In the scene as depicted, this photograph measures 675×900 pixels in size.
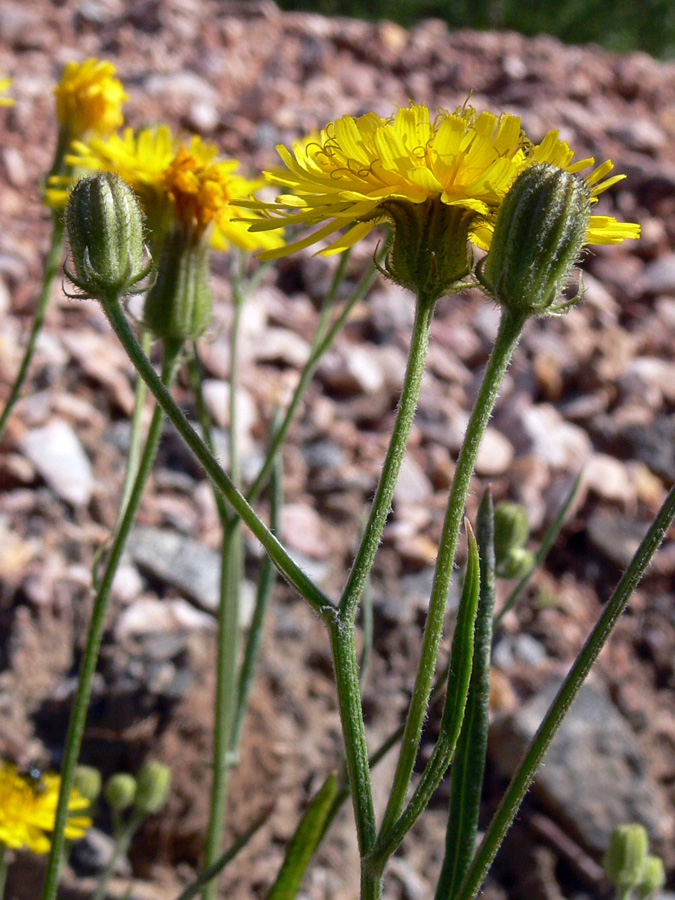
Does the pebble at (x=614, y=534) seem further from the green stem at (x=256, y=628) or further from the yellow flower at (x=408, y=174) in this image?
the yellow flower at (x=408, y=174)

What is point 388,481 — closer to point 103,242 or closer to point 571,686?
point 571,686

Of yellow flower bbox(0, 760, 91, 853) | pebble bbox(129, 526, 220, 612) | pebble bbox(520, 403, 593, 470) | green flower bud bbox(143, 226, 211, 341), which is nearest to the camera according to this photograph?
green flower bud bbox(143, 226, 211, 341)

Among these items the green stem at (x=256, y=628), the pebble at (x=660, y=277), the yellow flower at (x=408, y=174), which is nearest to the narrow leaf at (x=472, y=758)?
the yellow flower at (x=408, y=174)

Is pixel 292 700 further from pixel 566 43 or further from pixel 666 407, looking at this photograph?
pixel 566 43

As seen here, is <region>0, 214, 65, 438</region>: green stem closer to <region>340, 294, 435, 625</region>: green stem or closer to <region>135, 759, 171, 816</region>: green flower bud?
<region>135, 759, 171, 816</region>: green flower bud

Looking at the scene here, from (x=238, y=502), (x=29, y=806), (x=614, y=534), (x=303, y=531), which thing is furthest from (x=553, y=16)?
(x=238, y=502)

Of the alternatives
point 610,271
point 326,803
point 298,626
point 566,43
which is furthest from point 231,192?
point 566,43

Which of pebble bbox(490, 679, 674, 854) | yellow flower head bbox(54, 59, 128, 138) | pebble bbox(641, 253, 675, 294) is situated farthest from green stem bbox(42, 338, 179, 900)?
pebble bbox(641, 253, 675, 294)
